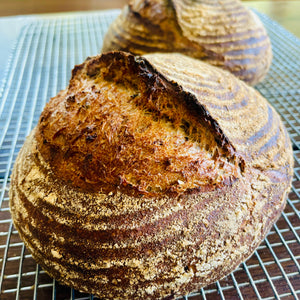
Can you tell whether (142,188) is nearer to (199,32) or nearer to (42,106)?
(199,32)

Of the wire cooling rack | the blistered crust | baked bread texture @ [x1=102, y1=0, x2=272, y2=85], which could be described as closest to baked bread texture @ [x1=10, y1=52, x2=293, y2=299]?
the blistered crust

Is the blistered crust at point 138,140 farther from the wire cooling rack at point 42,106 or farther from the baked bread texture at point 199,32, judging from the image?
the baked bread texture at point 199,32

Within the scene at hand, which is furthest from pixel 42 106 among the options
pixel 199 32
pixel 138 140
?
pixel 138 140

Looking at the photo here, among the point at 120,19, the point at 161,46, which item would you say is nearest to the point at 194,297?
the point at 161,46

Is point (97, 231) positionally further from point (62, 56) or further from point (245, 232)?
point (62, 56)

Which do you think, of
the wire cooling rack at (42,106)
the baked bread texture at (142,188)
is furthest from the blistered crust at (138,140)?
the wire cooling rack at (42,106)

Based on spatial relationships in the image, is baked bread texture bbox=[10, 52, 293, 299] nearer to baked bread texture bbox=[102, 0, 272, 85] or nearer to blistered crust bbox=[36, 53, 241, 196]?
blistered crust bbox=[36, 53, 241, 196]
